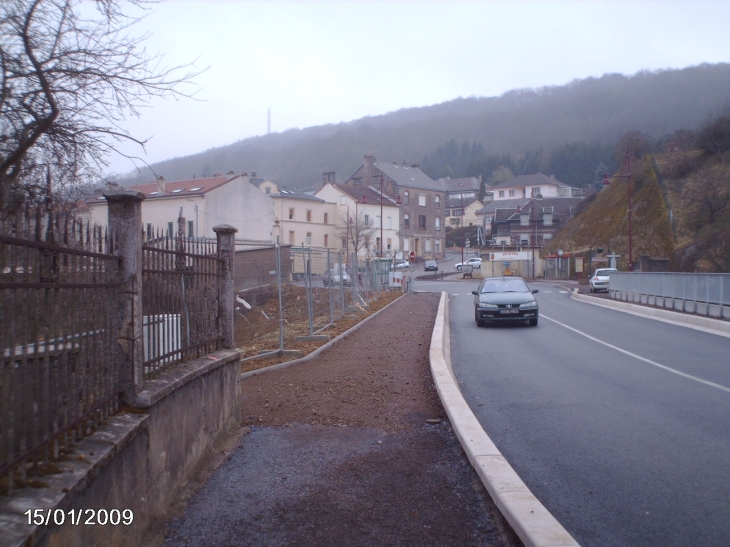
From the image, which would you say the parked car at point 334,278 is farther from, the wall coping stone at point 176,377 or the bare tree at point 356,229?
the bare tree at point 356,229

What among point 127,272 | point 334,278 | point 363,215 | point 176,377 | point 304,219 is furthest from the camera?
point 363,215

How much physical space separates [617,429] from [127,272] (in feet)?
17.9

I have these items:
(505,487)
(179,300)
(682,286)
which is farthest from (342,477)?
(682,286)

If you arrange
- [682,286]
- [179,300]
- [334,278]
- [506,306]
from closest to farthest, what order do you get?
[179,300], [334,278], [506,306], [682,286]

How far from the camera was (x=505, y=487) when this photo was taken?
479cm

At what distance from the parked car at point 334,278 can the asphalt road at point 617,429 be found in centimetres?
363

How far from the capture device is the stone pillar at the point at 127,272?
4.67m

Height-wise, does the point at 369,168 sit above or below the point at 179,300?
above

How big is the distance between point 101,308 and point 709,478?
5.09 metres

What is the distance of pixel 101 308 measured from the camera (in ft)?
14.3

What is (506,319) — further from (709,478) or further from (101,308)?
(101,308)
